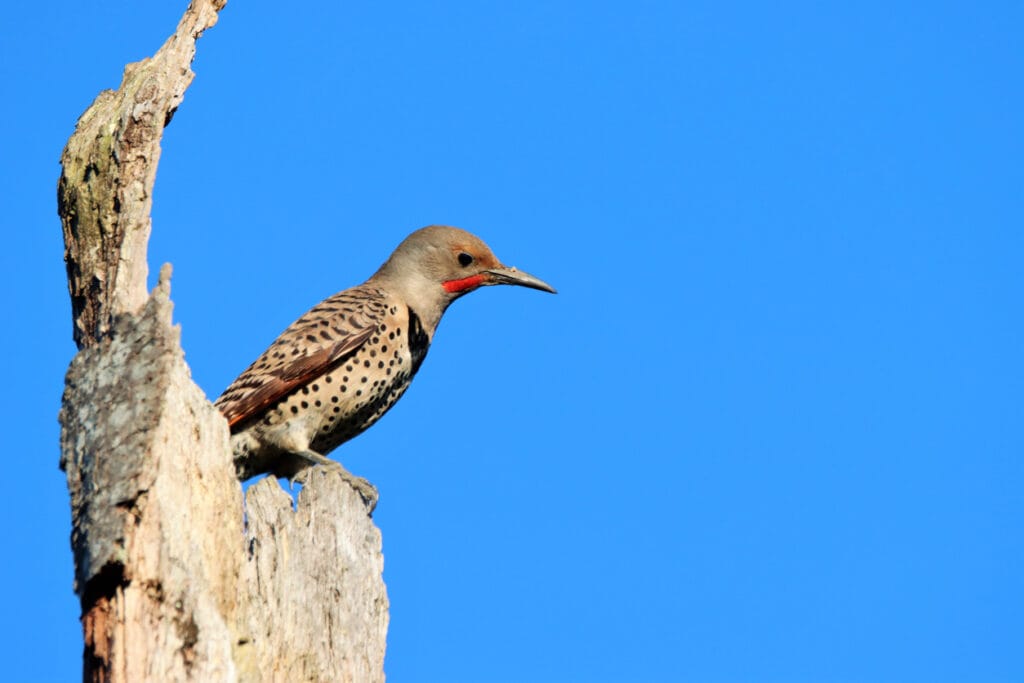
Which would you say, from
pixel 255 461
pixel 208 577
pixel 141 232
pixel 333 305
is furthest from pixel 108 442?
pixel 333 305

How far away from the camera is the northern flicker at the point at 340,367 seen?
8078 mm

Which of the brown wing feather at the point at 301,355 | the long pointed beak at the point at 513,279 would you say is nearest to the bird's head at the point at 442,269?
the long pointed beak at the point at 513,279

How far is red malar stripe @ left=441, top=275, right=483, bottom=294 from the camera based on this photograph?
9336 mm

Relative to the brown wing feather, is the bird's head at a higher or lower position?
higher

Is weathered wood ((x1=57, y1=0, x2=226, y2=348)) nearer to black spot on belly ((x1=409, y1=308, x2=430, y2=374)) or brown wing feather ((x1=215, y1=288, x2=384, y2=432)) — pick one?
brown wing feather ((x1=215, y1=288, x2=384, y2=432))

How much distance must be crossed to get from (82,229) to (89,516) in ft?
5.72

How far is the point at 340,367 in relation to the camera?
8.32m

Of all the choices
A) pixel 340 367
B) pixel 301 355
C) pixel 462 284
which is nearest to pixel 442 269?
pixel 462 284

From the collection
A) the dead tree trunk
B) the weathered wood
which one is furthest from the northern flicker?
the weathered wood

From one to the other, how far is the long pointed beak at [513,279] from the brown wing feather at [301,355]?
1036 millimetres

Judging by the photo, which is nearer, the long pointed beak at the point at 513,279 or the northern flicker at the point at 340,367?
the northern flicker at the point at 340,367

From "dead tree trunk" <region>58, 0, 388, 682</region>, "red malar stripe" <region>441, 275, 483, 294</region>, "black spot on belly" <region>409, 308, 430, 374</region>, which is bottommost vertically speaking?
"dead tree trunk" <region>58, 0, 388, 682</region>

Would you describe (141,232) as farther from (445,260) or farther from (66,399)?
(445,260)

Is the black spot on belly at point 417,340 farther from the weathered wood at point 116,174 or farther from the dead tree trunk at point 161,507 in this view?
the weathered wood at point 116,174
